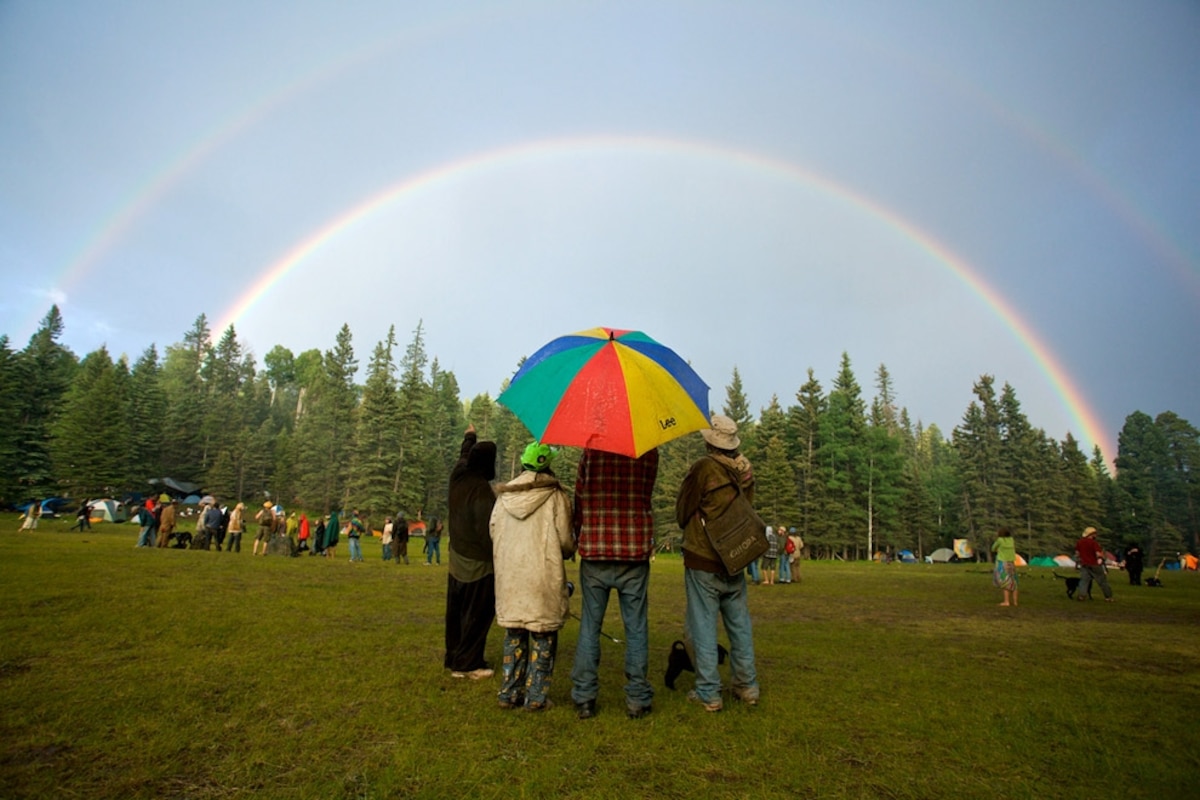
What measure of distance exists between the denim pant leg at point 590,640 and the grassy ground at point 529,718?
23 centimetres

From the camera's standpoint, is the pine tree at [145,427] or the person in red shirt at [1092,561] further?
the pine tree at [145,427]

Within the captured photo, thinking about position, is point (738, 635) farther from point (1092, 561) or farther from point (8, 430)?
point (8, 430)

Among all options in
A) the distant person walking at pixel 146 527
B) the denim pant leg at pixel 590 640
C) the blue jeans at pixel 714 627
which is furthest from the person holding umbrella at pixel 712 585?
the distant person walking at pixel 146 527

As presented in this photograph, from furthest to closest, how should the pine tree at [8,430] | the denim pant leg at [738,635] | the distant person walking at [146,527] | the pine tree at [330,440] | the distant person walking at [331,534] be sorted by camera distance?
the pine tree at [330,440]
the pine tree at [8,430]
the distant person walking at [331,534]
the distant person walking at [146,527]
the denim pant leg at [738,635]

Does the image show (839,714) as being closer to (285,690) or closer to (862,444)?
(285,690)

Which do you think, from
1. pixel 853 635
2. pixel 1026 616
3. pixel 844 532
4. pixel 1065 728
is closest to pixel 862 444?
pixel 844 532

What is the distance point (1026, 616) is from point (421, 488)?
2176 inches

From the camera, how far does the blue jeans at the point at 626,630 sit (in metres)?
4.80

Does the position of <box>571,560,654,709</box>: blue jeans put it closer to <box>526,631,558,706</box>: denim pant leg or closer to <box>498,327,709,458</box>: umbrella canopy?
<box>526,631,558,706</box>: denim pant leg

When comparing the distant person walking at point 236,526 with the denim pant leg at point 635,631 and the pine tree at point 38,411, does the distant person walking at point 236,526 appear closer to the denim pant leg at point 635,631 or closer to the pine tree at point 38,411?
the denim pant leg at point 635,631

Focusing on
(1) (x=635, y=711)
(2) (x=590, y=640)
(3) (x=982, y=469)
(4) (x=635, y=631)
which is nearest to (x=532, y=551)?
(2) (x=590, y=640)

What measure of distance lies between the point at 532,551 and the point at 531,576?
199 millimetres

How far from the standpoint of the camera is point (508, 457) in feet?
248

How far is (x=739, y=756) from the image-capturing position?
400 centimetres
